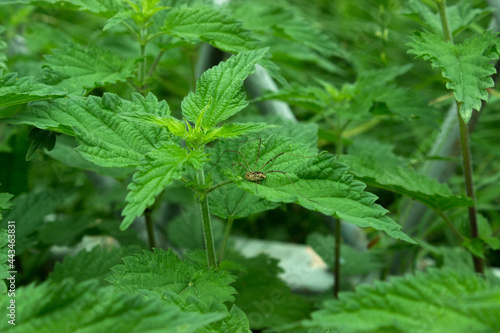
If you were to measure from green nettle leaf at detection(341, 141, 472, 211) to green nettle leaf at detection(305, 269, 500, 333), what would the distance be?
1.18 ft

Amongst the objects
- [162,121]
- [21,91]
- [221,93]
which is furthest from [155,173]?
[21,91]

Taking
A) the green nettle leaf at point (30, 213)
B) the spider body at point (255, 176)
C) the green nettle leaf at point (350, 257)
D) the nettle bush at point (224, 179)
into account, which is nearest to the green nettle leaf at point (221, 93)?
the nettle bush at point (224, 179)

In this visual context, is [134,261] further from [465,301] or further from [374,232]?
[374,232]

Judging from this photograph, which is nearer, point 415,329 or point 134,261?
point 415,329

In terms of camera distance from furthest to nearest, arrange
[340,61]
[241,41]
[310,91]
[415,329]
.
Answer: [340,61], [310,91], [241,41], [415,329]

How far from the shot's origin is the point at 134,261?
2.55ft

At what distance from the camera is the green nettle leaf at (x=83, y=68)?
943 millimetres

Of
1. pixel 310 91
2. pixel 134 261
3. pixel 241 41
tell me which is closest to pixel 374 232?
pixel 310 91

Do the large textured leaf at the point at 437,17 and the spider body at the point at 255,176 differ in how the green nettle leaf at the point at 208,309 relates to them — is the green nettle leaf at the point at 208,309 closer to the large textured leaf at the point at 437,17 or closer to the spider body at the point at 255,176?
the spider body at the point at 255,176

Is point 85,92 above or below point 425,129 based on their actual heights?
below

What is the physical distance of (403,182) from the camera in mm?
1035

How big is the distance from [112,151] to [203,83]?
21 cm

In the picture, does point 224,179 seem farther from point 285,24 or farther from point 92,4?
point 285,24

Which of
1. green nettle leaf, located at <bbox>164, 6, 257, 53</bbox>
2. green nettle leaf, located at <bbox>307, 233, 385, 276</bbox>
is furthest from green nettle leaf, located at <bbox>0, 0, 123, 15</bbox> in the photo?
green nettle leaf, located at <bbox>307, 233, 385, 276</bbox>
